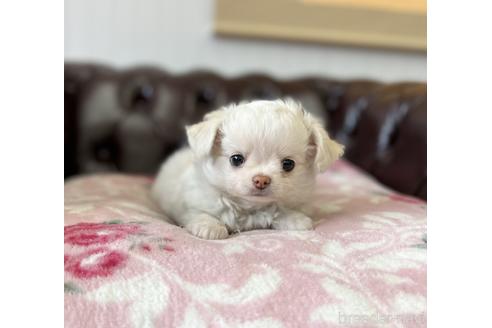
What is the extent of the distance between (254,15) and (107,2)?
80 cm

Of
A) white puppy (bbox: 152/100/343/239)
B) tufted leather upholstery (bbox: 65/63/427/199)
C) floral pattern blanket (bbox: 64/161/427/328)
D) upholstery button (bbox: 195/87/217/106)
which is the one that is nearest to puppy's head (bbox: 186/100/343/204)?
white puppy (bbox: 152/100/343/239)

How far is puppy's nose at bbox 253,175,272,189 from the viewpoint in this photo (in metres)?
1.21

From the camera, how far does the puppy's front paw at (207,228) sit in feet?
3.91

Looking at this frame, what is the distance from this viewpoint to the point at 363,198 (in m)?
1.60

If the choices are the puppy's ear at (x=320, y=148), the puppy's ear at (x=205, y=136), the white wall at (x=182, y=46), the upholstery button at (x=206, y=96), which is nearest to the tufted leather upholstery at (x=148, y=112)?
the upholstery button at (x=206, y=96)

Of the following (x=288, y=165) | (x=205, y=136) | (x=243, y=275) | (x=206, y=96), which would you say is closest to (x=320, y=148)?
(x=288, y=165)

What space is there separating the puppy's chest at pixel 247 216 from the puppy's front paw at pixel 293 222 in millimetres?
26

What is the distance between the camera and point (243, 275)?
948 millimetres

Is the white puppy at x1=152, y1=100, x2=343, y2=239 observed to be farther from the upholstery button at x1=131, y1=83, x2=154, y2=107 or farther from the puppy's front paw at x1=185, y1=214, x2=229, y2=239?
the upholstery button at x1=131, y1=83, x2=154, y2=107

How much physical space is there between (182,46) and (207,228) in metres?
1.75

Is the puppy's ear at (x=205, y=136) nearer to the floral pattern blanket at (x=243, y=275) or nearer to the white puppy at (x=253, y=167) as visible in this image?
the white puppy at (x=253, y=167)

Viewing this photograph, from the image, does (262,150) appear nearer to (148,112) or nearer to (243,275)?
(243,275)

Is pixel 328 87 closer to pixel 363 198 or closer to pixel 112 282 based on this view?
pixel 363 198
